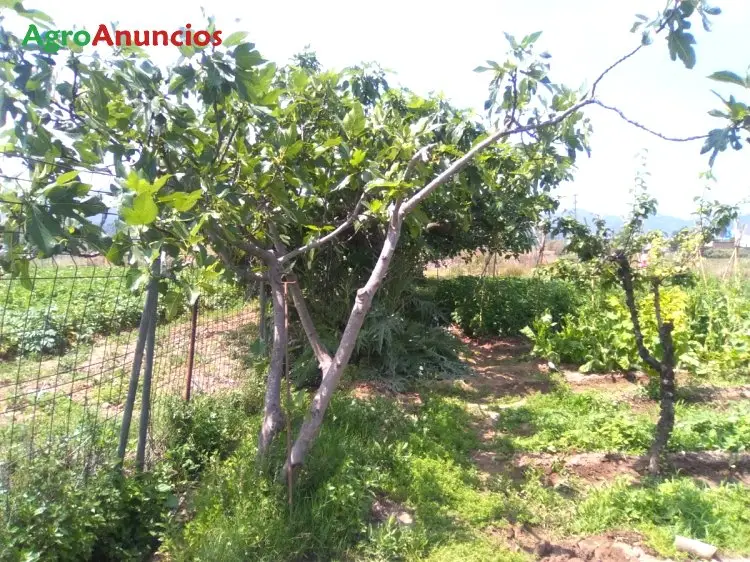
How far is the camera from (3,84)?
181 cm

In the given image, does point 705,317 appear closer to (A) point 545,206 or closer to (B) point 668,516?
(A) point 545,206

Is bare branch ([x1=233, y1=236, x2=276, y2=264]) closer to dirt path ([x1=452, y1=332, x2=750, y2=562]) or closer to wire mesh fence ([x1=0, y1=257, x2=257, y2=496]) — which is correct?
wire mesh fence ([x1=0, y1=257, x2=257, y2=496])

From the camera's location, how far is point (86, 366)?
3.38 meters

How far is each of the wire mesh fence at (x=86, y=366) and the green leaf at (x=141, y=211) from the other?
0.28 m

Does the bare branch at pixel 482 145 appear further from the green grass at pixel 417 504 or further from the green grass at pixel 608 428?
the green grass at pixel 608 428

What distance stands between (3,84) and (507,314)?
695 centimetres

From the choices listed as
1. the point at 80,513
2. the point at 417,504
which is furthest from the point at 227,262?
the point at 417,504

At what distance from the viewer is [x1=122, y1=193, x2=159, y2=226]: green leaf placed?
1722 mm

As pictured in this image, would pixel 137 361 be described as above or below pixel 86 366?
above

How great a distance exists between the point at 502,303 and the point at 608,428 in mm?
3942

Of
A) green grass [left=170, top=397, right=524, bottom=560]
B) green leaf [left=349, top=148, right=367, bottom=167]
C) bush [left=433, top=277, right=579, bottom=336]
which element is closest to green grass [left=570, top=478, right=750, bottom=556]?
green grass [left=170, top=397, right=524, bottom=560]

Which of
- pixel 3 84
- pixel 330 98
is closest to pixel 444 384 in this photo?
pixel 330 98

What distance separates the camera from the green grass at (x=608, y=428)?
150 inches

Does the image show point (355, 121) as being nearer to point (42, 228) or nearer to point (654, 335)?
point (42, 228)
